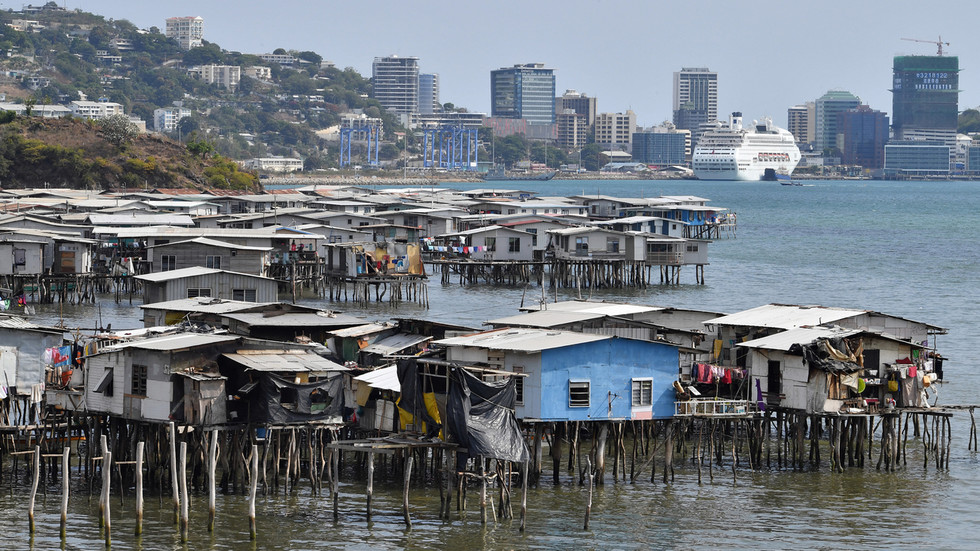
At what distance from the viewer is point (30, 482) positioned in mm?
31031

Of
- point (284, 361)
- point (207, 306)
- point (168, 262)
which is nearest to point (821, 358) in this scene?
point (284, 361)

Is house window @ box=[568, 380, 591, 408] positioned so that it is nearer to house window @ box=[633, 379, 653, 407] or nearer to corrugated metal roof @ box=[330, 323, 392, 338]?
house window @ box=[633, 379, 653, 407]

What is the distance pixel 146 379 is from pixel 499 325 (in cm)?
1144

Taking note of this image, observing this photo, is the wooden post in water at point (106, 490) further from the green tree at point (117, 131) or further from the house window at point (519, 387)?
the green tree at point (117, 131)

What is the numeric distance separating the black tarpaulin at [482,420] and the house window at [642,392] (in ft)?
11.1

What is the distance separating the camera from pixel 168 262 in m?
63.4

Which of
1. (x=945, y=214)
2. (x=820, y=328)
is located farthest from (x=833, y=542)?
(x=945, y=214)

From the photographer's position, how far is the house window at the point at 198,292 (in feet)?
174

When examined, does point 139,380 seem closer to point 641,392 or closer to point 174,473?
point 174,473

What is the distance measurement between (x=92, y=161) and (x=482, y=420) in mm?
111905

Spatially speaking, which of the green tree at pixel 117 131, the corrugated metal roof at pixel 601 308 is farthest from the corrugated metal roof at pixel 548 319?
the green tree at pixel 117 131

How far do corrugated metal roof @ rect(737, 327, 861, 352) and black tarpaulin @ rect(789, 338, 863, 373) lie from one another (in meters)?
0.19

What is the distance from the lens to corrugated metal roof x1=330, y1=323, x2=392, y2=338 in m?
35.6

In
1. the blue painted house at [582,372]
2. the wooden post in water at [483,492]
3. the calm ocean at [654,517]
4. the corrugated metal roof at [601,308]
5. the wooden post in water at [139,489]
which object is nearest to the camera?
the wooden post in water at [139,489]
